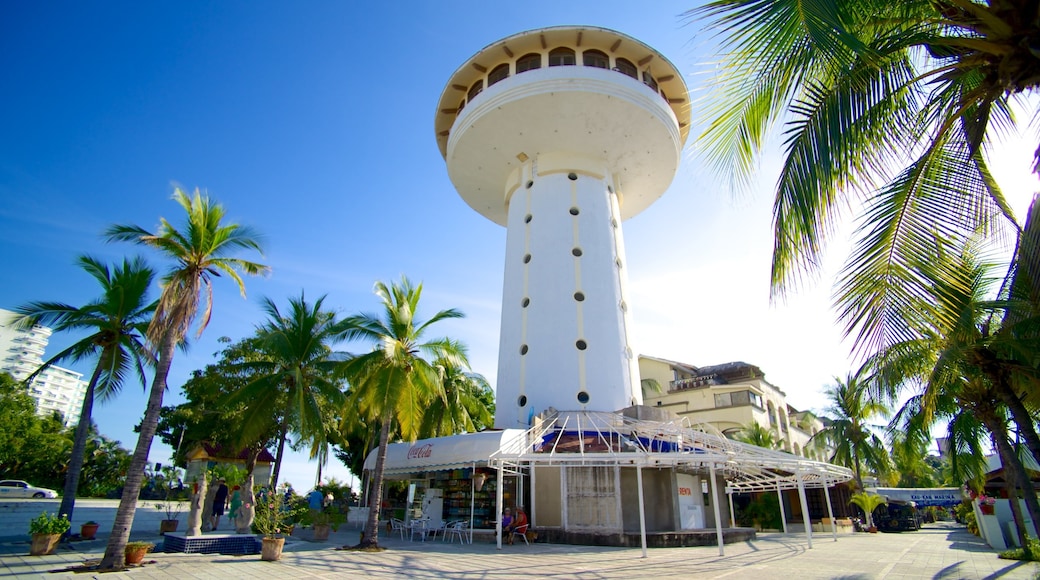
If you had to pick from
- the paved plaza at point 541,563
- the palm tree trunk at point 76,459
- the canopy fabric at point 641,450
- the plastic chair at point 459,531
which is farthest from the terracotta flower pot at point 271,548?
the palm tree trunk at point 76,459

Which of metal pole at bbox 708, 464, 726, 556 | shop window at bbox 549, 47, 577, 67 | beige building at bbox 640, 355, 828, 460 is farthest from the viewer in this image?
beige building at bbox 640, 355, 828, 460

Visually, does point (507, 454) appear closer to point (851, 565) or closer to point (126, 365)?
point (851, 565)

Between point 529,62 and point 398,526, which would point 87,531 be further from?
point 529,62

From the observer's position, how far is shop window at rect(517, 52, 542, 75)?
79.0 ft

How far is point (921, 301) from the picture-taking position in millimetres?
5602

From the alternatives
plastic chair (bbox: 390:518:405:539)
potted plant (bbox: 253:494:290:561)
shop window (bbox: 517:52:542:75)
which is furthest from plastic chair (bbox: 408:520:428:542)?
shop window (bbox: 517:52:542:75)

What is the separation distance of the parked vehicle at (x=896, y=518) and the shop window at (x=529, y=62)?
101 feet

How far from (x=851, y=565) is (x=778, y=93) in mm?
11160

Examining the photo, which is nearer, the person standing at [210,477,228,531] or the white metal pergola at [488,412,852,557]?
the white metal pergola at [488,412,852,557]

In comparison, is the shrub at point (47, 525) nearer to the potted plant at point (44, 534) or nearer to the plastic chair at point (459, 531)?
the potted plant at point (44, 534)

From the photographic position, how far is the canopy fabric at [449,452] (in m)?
16.5

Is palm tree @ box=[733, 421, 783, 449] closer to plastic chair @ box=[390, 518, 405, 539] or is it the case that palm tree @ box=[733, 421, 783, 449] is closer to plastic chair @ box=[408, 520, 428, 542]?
plastic chair @ box=[390, 518, 405, 539]

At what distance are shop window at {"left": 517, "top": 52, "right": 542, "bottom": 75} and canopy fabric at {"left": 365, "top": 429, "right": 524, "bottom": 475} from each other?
1614 cm

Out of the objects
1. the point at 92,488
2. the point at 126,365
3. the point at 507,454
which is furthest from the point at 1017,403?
the point at 92,488
